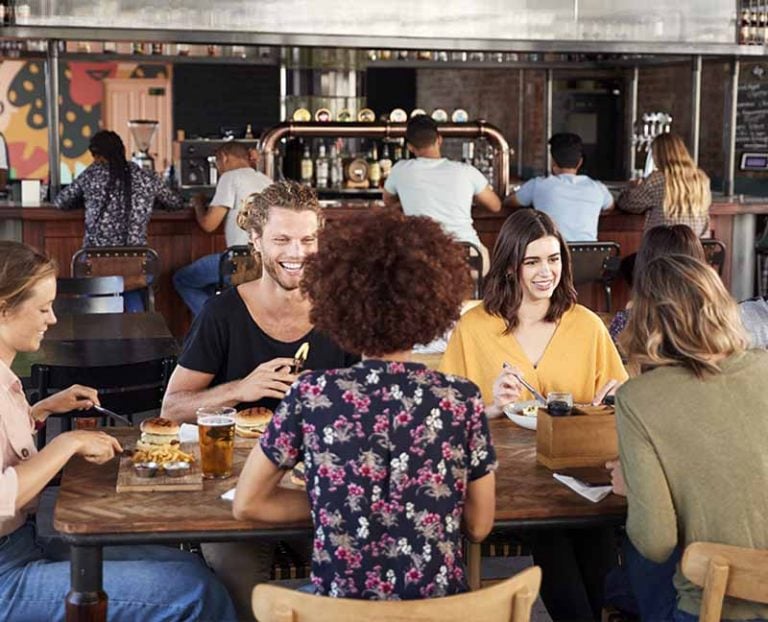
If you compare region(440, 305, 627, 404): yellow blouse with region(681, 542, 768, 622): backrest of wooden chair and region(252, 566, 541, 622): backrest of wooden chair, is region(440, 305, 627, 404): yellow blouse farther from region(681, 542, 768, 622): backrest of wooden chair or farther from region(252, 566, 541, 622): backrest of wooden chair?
region(252, 566, 541, 622): backrest of wooden chair

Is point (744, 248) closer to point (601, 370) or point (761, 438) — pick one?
point (601, 370)

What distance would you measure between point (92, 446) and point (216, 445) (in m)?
0.25

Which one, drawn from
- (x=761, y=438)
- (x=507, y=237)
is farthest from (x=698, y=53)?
(x=761, y=438)

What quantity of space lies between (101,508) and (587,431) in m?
1.05

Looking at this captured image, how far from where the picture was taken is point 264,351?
330cm

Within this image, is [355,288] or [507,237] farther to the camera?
[507,237]

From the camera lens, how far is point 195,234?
296 inches

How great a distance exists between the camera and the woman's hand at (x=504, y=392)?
10.8 ft

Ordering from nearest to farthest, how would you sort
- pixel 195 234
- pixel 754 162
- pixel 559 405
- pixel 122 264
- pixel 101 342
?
pixel 559 405, pixel 101 342, pixel 122 264, pixel 195 234, pixel 754 162

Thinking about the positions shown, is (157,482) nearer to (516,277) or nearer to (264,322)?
(264,322)

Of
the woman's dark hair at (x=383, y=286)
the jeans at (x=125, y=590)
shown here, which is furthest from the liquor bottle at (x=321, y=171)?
the woman's dark hair at (x=383, y=286)

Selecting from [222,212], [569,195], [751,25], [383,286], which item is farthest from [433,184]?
[383,286]

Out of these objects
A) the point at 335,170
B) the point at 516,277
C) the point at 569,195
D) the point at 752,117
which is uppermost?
the point at 752,117

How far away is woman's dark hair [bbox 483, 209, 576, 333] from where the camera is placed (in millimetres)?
3578
